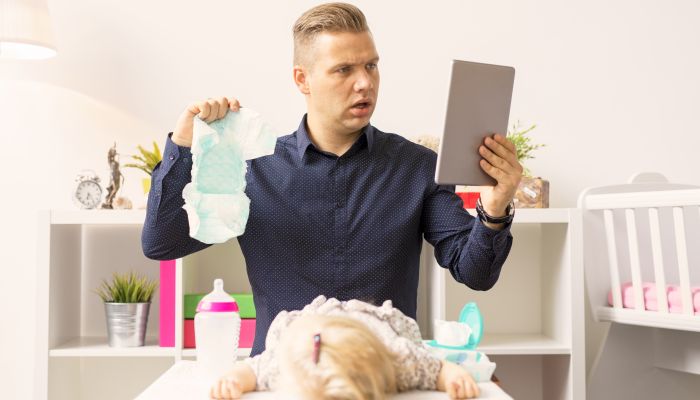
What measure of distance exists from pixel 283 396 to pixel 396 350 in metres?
0.17

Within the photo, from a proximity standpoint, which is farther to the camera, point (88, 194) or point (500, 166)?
point (88, 194)

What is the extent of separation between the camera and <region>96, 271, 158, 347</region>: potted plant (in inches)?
97.1

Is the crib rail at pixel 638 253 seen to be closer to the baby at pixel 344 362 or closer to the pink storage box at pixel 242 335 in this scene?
the pink storage box at pixel 242 335

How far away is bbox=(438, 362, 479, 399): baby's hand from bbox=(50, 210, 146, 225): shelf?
1440 mm

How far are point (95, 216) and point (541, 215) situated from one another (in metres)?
1.35

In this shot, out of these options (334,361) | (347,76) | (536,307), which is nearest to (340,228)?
(347,76)

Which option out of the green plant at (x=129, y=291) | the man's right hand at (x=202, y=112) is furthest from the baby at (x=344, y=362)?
the green plant at (x=129, y=291)

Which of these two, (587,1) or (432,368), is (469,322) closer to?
(432,368)

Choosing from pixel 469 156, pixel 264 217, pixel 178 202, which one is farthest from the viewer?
pixel 264 217

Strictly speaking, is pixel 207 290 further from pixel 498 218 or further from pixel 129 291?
pixel 498 218

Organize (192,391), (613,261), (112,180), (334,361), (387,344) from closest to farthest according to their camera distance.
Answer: (334,361), (387,344), (192,391), (613,261), (112,180)

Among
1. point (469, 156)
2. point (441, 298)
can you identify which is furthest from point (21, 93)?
point (469, 156)

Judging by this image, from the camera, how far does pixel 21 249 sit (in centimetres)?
270

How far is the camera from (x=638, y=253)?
7.80 ft
